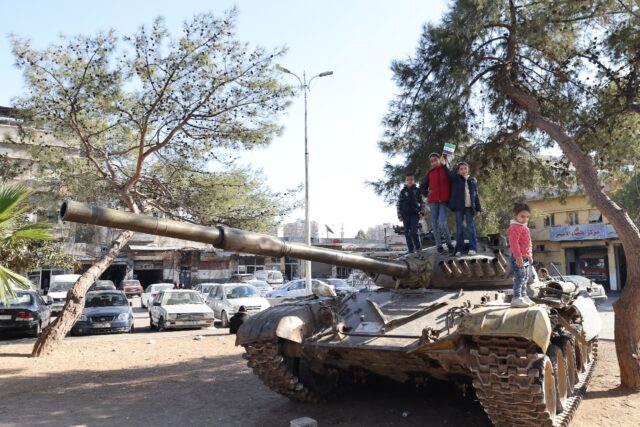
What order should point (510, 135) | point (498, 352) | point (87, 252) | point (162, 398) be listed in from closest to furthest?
point (498, 352) < point (162, 398) < point (510, 135) < point (87, 252)

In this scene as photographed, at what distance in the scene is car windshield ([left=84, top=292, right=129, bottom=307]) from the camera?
56.9 feet

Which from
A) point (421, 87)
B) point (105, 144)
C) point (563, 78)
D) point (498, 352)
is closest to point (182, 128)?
point (105, 144)

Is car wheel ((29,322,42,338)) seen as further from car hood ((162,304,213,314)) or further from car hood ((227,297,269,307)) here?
car hood ((227,297,269,307))

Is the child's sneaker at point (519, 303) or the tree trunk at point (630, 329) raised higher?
the child's sneaker at point (519, 303)

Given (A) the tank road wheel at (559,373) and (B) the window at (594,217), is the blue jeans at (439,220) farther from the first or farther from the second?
(B) the window at (594,217)

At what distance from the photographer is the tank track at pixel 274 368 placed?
22.2 feet

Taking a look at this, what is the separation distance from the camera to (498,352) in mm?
5418

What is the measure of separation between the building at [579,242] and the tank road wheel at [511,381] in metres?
26.9

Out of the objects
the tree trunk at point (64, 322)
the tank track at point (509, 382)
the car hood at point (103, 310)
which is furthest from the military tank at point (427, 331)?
the car hood at point (103, 310)

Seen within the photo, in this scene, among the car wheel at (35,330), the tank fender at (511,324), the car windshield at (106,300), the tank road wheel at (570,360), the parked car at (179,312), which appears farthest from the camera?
the parked car at (179,312)

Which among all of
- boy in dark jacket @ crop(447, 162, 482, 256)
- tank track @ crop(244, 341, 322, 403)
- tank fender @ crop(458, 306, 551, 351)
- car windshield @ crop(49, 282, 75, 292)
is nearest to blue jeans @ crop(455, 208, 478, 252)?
boy in dark jacket @ crop(447, 162, 482, 256)

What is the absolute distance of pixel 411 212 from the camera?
9.20 meters

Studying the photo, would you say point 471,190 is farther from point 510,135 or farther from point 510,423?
point 510,423

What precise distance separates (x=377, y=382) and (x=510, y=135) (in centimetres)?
527
